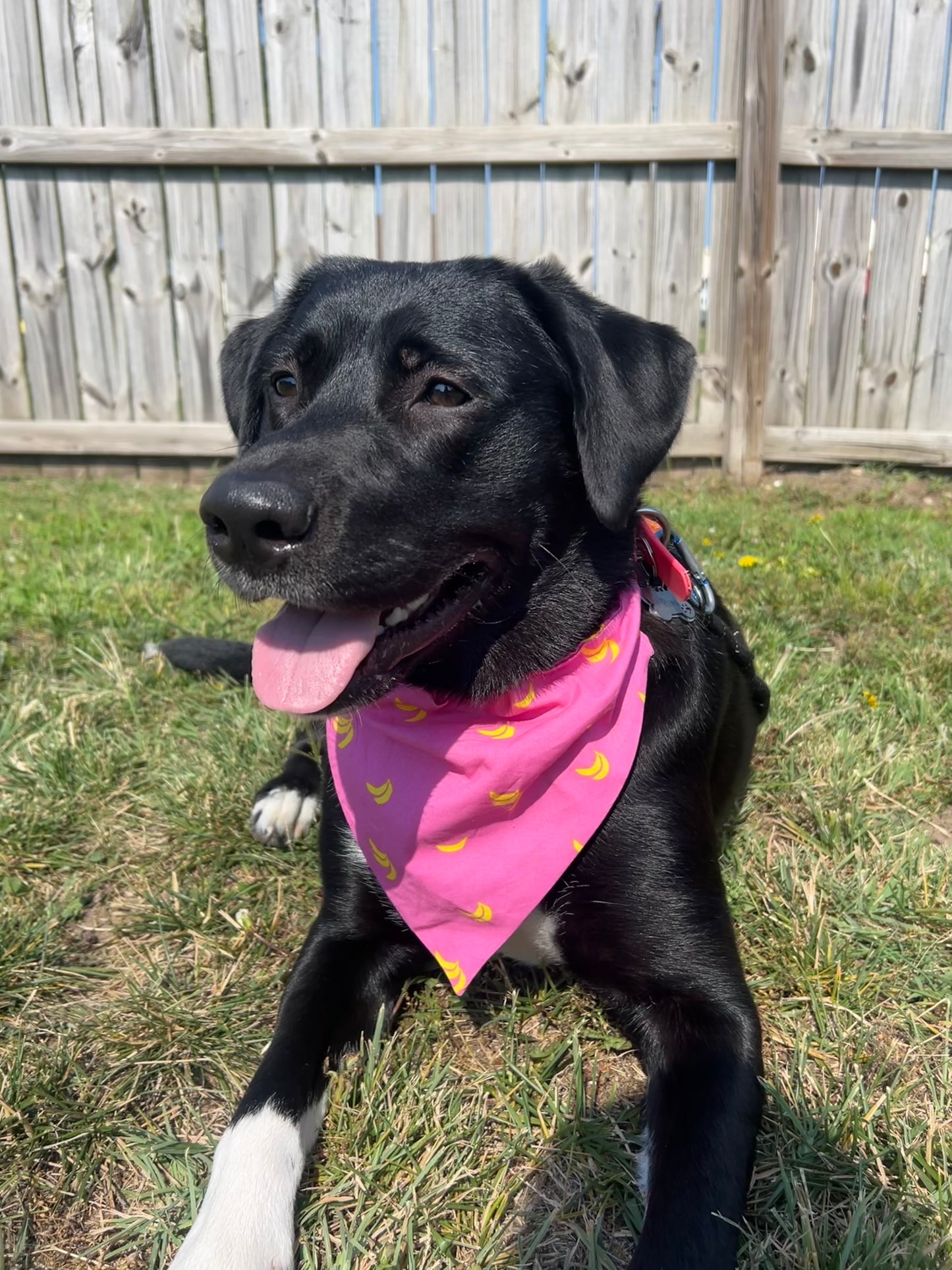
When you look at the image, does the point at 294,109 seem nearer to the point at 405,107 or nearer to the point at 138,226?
the point at 405,107

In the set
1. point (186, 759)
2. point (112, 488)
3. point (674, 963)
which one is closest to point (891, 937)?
point (674, 963)

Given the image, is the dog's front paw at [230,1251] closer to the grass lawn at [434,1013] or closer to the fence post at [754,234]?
the grass lawn at [434,1013]

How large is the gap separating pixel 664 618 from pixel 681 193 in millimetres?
4118

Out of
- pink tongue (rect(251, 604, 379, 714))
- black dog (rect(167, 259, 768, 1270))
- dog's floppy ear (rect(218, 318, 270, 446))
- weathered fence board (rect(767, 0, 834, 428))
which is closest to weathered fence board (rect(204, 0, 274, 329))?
weathered fence board (rect(767, 0, 834, 428))

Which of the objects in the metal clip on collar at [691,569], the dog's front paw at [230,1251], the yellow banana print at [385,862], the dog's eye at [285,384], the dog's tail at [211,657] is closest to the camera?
the dog's front paw at [230,1251]

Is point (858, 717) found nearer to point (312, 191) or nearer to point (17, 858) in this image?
point (17, 858)

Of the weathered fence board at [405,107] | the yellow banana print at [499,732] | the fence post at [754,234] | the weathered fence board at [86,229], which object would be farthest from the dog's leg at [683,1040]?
the weathered fence board at [86,229]

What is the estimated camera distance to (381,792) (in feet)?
6.21

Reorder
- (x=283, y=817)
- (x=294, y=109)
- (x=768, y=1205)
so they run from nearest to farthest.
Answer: (x=768, y=1205) < (x=283, y=817) < (x=294, y=109)

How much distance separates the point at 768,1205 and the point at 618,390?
1.34 m

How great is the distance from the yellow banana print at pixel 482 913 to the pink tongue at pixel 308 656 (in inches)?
19.5

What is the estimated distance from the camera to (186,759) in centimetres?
270

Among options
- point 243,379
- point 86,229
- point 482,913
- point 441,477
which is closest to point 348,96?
point 86,229

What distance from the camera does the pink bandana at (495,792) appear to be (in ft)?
5.80
